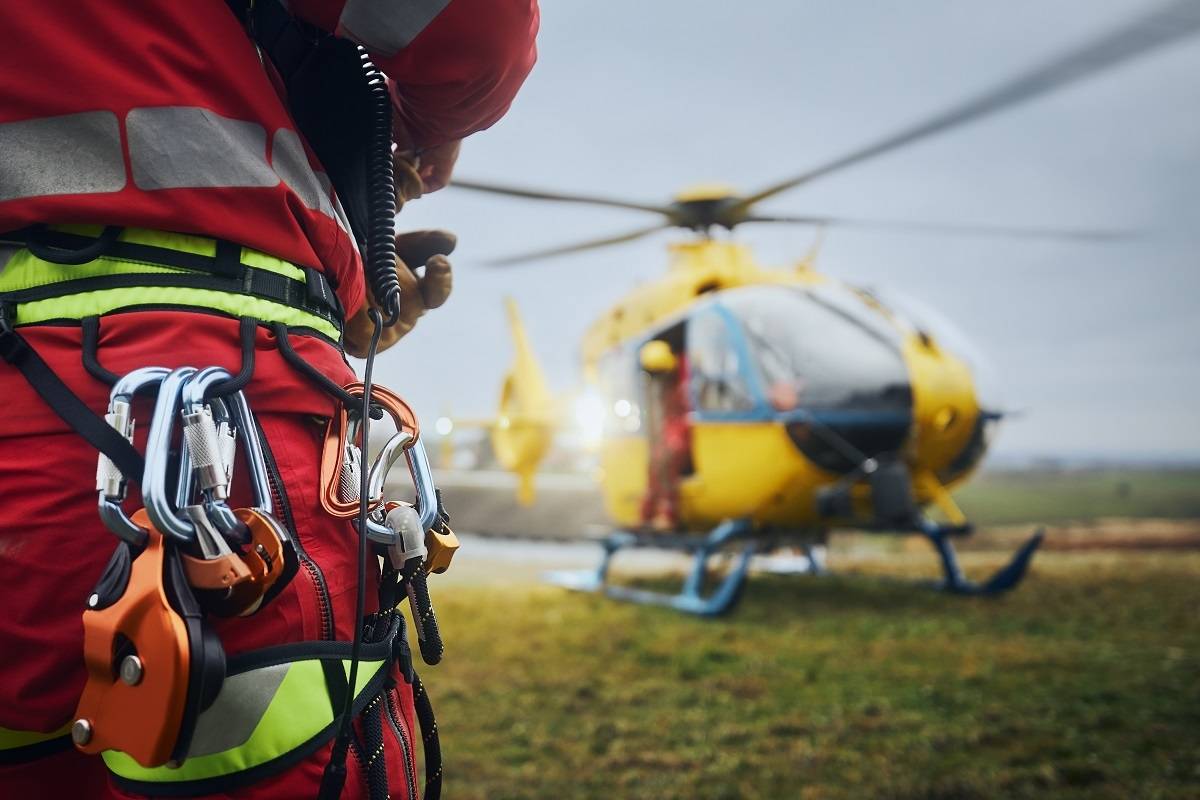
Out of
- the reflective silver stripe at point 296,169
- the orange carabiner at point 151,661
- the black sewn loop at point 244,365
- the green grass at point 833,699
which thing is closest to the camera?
the orange carabiner at point 151,661

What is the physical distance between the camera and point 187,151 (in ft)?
3.09

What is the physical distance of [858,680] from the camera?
13.1 ft

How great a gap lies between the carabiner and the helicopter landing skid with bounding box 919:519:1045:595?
6060 millimetres

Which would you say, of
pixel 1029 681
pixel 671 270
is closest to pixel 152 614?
pixel 1029 681

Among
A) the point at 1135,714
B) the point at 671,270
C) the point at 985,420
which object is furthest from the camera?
the point at 671,270

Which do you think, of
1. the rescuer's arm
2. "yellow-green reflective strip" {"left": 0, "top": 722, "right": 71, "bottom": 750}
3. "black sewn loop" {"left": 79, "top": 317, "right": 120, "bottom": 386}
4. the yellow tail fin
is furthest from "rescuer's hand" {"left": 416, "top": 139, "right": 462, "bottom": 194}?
the yellow tail fin

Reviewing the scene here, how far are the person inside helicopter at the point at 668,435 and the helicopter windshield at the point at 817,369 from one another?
0.53 metres

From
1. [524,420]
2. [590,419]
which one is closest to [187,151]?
[590,419]

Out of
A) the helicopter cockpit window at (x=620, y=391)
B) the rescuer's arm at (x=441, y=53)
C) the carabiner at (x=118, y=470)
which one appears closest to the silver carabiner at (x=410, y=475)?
the carabiner at (x=118, y=470)

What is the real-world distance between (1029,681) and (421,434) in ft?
12.4

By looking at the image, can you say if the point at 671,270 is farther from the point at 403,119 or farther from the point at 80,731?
the point at 80,731

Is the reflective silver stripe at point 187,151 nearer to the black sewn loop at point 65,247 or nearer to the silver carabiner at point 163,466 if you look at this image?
the black sewn loop at point 65,247

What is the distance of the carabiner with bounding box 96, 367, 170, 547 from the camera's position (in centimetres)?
80

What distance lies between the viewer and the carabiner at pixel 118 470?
799mm
